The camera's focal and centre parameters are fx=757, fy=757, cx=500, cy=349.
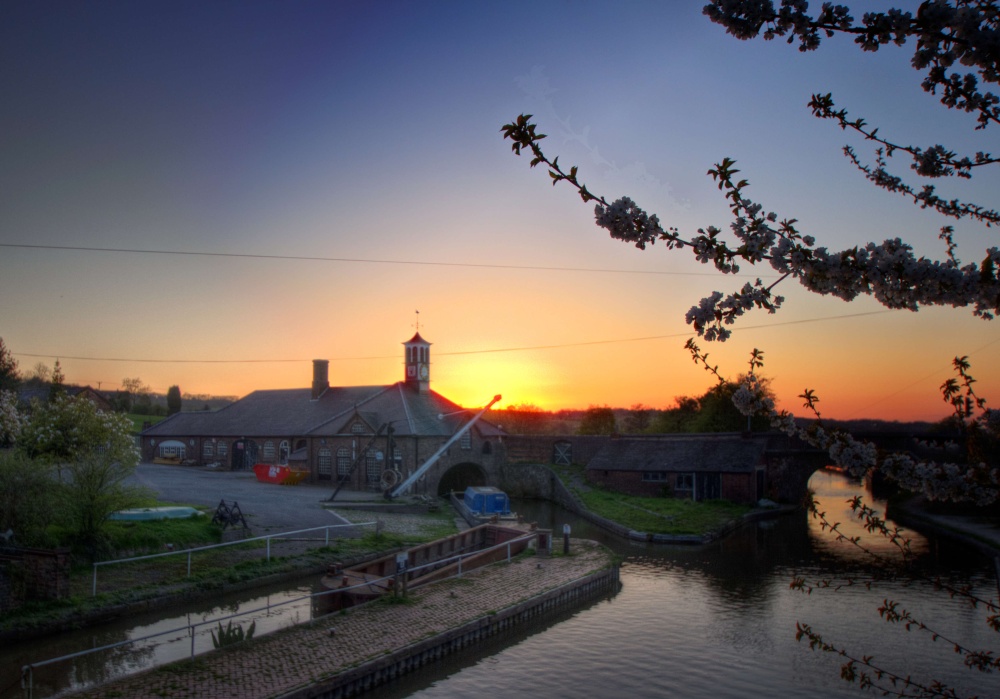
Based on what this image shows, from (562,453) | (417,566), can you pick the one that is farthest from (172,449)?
(417,566)

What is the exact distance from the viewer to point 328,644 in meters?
15.9

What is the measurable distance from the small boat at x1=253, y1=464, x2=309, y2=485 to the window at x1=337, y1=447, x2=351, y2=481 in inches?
99.3

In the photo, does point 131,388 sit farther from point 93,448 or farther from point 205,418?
point 93,448

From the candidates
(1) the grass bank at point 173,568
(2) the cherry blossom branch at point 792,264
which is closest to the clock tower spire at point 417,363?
(1) the grass bank at point 173,568

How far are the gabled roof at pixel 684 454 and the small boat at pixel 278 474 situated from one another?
787 inches

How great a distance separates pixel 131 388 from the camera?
105m

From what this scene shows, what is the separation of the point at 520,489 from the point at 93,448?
3365cm

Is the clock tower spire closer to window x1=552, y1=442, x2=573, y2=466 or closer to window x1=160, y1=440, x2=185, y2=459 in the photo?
window x1=552, y1=442, x2=573, y2=466

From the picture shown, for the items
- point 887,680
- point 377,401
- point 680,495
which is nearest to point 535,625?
point 887,680

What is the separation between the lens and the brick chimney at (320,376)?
61.6 m

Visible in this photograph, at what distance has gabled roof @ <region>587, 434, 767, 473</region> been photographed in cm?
4591

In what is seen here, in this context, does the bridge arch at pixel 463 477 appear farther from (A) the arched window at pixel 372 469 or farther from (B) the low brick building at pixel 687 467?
(B) the low brick building at pixel 687 467

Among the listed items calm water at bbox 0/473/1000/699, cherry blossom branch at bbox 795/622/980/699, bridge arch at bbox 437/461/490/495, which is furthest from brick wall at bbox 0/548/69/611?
bridge arch at bbox 437/461/490/495

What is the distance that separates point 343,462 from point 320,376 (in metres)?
12.4
